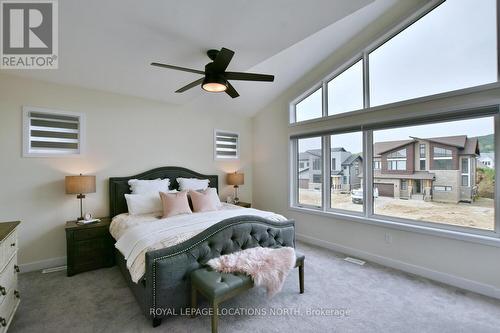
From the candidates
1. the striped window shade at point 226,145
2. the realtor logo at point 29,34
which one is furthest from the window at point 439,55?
the realtor logo at point 29,34

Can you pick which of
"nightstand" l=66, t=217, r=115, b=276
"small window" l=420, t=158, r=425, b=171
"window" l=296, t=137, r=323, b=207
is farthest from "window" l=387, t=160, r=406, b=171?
"nightstand" l=66, t=217, r=115, b=276

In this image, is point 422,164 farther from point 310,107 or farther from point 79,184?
point 79,184

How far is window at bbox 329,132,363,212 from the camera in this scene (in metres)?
3.81

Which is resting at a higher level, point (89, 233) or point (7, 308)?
point (89, 233)

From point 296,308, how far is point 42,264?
11.3 ft

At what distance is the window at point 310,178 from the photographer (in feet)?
14.4

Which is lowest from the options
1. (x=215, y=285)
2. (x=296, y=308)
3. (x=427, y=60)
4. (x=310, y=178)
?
(x=296, y=308)

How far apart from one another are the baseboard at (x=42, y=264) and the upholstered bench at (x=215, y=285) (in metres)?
2.47

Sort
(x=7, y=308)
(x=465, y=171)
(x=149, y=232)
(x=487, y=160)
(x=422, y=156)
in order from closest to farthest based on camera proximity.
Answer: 1. (x=7, y=308)
2. (x=149, y=232)
3. (x=487, y=160)
4. (x=465, y=171)
5. (x=422, y=156)

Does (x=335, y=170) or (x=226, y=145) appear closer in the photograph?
(x=335, y=170)

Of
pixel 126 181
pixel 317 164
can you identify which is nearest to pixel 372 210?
pixel 317 164

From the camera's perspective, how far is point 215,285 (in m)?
1.88

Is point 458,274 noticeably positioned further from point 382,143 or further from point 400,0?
point 400,0

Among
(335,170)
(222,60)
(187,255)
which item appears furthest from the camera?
(335,170)
